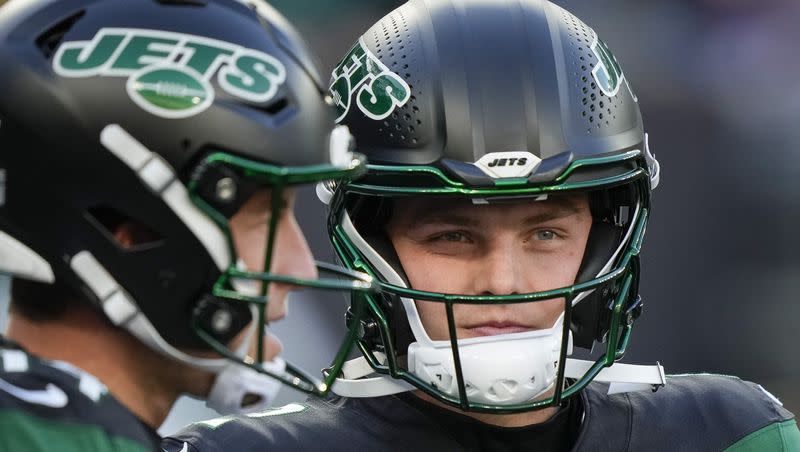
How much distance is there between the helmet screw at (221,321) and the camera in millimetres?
1406

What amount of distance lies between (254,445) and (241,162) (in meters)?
0.69

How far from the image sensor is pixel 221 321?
1.41m

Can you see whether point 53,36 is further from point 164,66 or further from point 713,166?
point 713,166

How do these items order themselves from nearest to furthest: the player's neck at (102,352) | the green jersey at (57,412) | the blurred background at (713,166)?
the green jersey at (57,412)
the player's neck at (102,352)
the blurred background at (713,166)

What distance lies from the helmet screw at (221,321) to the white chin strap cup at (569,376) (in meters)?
0.62

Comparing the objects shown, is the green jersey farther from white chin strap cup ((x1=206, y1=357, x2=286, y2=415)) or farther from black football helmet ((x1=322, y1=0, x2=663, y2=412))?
black football helmet ((x1=322, y1=0, x2=663, y2=412))

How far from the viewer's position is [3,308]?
11.4 ft

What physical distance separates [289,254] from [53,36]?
38 centimetres

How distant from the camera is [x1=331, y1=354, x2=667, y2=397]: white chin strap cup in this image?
78.1 inches

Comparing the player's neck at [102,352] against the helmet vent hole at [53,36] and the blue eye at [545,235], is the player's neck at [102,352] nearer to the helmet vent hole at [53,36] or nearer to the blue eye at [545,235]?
the helmet vent hole at [53,36]

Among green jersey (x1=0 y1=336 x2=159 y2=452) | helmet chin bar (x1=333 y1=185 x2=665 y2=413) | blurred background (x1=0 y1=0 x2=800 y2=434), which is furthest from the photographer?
blurred background (x1=0 y1=0 x2=800 y2=434)

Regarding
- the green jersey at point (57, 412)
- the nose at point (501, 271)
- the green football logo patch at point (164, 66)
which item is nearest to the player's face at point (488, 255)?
the nose at point (501, 271)

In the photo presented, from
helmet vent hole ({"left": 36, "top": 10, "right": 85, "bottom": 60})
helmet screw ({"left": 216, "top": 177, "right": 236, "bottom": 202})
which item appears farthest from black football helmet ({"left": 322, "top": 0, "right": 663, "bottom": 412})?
helmet vent hole ({"left": 36, "top": 10, "right": 85, "bottom": 60})

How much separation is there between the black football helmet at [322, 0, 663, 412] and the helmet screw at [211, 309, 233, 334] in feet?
1.68
